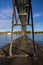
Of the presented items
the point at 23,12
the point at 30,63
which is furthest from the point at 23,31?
the point at 30,63

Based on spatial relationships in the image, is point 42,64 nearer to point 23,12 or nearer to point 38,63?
point 38,63

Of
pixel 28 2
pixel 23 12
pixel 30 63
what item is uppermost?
pixel 28 2

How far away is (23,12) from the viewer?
19188mm

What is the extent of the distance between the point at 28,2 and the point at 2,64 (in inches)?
254

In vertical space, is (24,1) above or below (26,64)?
above

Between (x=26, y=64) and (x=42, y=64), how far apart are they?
2.74 ft

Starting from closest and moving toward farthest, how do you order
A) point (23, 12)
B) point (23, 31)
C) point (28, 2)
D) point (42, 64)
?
point (42, 64) < point (28, 2) < point (23, 12) < point (23, 31)

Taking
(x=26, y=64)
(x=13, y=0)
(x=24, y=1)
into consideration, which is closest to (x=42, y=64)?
(x=26, y=64)

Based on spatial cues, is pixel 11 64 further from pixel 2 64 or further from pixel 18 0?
pixel 18 0

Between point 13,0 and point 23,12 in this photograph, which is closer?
point 13,0

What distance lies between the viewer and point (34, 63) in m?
8.50

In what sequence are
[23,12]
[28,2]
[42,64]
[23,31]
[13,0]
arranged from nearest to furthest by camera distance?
[42,64], [13,0], [28,2], [23,12], [23,31]

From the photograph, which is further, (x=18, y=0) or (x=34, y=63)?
(x=18, y=0)

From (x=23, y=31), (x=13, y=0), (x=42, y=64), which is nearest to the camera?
(x=42, y=64)
